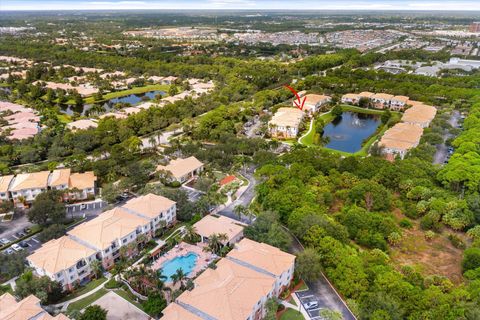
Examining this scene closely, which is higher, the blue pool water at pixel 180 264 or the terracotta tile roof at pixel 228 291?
the terracotta tile roof at pixel 228 291

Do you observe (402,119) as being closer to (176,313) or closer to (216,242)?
(216,242)

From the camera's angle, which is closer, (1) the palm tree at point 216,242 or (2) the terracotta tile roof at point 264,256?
(2) the terracotta tile roof at point 264,256

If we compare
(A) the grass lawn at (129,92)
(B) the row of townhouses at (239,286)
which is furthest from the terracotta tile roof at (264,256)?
(A) the grass lawn at (129,92)

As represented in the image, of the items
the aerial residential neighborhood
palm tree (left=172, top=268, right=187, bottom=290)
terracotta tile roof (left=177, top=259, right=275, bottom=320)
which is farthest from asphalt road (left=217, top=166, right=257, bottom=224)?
palm tree (left=172, top=268, right=187, bottom=290)

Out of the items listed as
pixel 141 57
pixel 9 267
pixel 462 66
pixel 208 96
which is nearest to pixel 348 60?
pixel 462 66

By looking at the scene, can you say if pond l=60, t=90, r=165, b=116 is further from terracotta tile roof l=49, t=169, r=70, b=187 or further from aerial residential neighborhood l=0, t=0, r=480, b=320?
terracotta tile roof l=49, t=169, r=70, b=187

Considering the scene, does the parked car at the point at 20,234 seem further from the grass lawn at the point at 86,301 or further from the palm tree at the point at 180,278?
the palm tree at the point at 180,278

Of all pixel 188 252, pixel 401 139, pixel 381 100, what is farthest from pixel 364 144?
pixel 188 252
